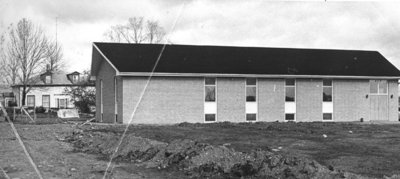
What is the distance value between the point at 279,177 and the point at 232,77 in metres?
22.4

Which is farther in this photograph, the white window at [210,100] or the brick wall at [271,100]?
the brick wall at [271,100]

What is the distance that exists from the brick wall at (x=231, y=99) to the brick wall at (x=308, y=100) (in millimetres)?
3564

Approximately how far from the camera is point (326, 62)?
34656 mm

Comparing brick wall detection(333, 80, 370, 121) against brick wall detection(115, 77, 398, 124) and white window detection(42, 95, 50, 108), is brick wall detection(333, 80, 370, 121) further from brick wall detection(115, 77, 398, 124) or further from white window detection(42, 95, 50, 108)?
white window detection(42, 95, 50, 108)

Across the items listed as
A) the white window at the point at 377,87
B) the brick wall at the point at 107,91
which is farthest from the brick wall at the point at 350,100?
the brick wall at the point at 107,91

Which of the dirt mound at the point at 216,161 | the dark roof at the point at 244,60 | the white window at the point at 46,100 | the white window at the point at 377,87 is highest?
the dark roof at the point at 244,60

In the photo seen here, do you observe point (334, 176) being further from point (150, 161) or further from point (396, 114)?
point (396, 114)

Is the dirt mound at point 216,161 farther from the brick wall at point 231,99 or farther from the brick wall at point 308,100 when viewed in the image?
the brick wall at point 308,100

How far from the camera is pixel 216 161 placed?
10648mm

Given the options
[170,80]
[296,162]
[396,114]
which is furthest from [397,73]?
[296,162]

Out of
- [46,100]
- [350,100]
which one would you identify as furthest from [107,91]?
[46,100]

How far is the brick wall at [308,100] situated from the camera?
1288 inches

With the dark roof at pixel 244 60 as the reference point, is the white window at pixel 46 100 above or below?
below

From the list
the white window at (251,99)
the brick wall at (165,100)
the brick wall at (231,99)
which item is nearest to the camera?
the brick wall at (165,100)
